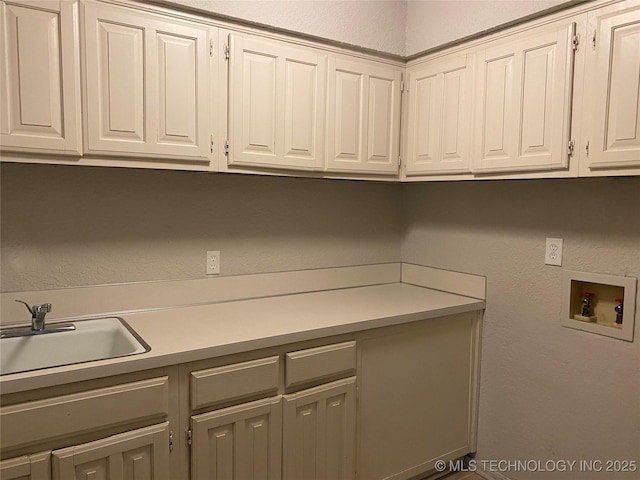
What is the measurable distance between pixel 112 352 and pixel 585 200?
2044 millimetres

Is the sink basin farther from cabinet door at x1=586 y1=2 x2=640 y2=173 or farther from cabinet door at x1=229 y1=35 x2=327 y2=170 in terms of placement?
cabinet door at x1=586 y1=2 x2=640 y2=173

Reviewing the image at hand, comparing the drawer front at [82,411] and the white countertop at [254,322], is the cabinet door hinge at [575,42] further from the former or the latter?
the drawer front at [82,411]

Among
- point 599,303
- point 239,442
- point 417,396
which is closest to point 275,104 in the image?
point 239,442

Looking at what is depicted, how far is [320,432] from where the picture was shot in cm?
189

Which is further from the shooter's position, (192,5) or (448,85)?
(448,85)

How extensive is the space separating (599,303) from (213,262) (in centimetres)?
174

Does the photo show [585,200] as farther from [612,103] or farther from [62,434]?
[62,434]

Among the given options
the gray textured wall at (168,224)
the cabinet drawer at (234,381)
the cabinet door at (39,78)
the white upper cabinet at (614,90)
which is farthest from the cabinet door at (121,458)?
the white upper cabinet at (614,90)

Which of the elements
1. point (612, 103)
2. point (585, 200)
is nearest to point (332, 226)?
point (585, 200)

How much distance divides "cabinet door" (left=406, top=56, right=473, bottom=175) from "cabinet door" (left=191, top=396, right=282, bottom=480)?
4.43ft

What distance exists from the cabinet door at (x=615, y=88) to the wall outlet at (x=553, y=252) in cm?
45

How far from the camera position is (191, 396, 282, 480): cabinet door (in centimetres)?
162

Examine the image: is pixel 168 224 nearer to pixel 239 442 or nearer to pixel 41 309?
pixel 41 309

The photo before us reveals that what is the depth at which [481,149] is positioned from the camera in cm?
211
